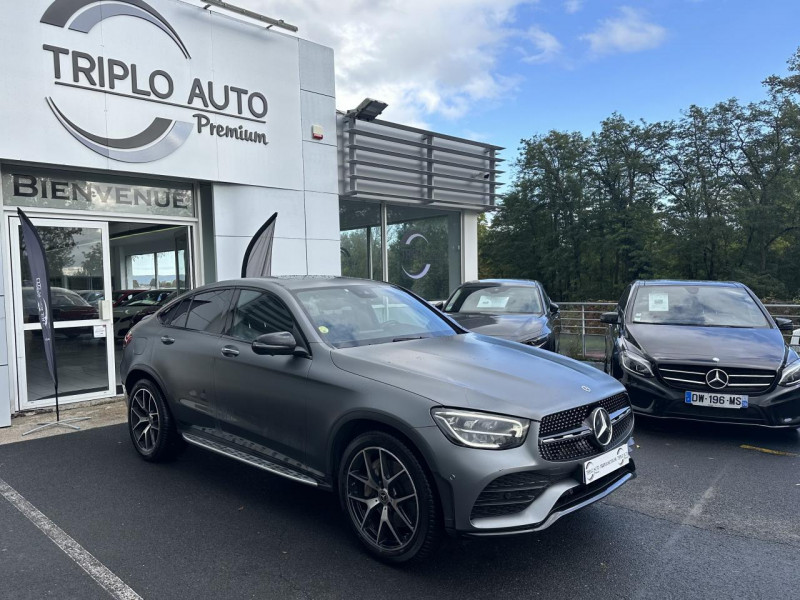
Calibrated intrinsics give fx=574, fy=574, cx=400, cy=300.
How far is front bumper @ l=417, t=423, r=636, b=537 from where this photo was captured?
2783 millimetres

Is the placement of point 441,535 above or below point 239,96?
below

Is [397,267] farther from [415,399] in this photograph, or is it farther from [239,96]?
[415,399]

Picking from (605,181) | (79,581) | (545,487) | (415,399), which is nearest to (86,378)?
(79,581)

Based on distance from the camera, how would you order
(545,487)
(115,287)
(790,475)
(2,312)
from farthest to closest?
(115,287) → (2,312) → (790,475) → (545,487)

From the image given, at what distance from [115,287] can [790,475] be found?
859cm

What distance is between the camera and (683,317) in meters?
6.49

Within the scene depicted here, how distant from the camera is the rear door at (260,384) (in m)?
3.64

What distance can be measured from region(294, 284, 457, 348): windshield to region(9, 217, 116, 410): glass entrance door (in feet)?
16.2

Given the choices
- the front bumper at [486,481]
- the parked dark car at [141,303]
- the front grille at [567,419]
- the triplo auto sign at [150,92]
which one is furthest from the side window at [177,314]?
the parked dark car at [141,303]

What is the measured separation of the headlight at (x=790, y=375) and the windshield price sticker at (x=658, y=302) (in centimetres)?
160

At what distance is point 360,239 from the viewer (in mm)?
12336

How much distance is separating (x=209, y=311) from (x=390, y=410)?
7.55 ft

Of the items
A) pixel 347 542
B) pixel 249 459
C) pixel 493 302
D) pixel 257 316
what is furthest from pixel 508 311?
pixel 347 542

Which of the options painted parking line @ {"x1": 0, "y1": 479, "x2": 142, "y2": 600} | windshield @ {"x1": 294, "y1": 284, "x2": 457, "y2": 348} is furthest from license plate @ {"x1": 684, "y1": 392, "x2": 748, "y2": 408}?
painted parking line @ {"x1": 0, "y1": 479, "x2": 142, "y2": 600}
